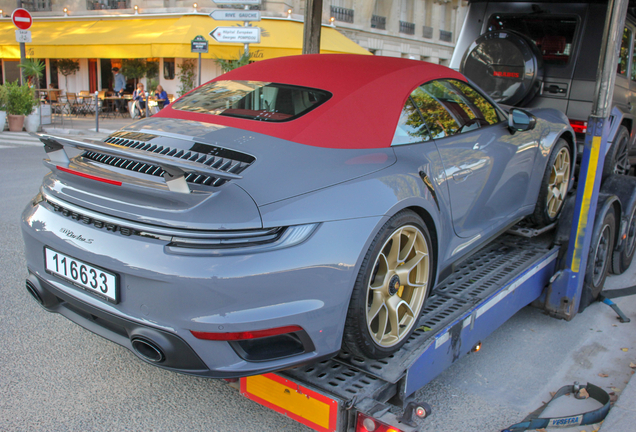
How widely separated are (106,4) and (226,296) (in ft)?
89.0

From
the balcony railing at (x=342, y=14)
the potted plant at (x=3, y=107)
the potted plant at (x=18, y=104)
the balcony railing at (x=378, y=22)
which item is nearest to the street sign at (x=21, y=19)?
the potted plant at (x=18, y=104)

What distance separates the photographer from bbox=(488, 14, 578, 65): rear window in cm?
605

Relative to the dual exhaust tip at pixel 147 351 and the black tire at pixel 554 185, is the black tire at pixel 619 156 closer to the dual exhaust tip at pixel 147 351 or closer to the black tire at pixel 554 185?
the black tire at pixel 554 185

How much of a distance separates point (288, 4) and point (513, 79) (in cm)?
1936

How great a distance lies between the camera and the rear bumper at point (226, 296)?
1.93 metres

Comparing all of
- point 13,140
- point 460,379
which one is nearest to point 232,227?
point 460,379

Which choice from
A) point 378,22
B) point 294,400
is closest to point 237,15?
point 294,400

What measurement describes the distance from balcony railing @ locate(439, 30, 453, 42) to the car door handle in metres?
31.4

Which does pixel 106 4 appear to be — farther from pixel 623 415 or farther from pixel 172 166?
pixel 623 415

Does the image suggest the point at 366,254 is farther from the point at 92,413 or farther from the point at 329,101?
the point at 92,413

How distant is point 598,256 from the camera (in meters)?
4.10

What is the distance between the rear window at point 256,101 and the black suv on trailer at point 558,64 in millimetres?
3616

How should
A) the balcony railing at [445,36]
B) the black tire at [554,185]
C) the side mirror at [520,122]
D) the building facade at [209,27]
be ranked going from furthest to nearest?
the balcony railing at [445,36]
the building facade at [209,27]
the black tire at [554,185]
the side mirror at [520,122]

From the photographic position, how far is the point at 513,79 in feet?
19.0
